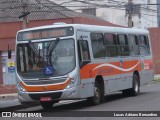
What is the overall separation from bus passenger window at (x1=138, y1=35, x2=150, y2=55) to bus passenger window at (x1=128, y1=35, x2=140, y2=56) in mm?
615

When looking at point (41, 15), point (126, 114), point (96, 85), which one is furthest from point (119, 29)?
point (41, 15)

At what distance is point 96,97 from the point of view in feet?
→ 61.3

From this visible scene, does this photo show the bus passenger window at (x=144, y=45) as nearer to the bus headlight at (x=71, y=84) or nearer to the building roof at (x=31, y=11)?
the bus headlight at (x=71, y=84)

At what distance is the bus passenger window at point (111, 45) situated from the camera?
20194mm

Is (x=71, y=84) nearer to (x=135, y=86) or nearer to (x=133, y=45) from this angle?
(x=135, y=86)

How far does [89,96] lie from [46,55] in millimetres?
2288

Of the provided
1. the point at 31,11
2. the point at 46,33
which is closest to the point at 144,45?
the point at 46,33

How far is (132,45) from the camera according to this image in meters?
23.2

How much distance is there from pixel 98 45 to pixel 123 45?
3070 millimetres

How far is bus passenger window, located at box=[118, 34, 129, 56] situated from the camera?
21641 millimetres

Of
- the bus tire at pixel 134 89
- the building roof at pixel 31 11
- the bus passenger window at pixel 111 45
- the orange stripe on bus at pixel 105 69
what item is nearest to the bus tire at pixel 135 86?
the bus tire at pixel 134 89

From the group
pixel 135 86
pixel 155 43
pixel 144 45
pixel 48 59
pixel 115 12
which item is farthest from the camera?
pixel 115 12

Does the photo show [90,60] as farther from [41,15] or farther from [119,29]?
[41,15]

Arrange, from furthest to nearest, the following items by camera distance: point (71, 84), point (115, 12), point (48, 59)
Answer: point (115, 12), point (48, 59), point (71, 84)
